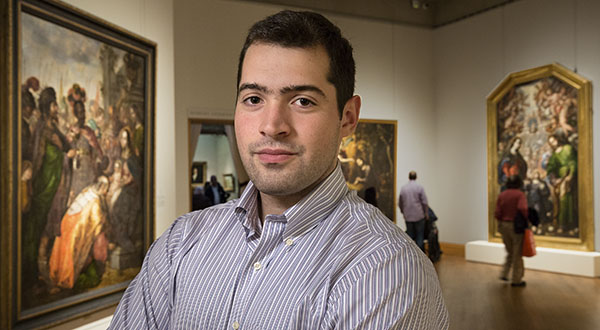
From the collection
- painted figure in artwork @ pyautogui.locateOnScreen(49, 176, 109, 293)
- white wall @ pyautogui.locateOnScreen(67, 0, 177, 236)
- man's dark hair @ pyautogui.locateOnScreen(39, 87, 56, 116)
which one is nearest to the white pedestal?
white wall @ pyautogui.locateOnScreen(67, 0, 177, 236)

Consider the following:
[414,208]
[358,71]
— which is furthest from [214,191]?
[358,71]

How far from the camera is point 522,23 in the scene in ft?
47.3

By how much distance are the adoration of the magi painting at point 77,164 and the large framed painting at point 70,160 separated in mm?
12

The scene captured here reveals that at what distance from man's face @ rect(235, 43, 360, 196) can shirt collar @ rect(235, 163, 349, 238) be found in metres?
0.06

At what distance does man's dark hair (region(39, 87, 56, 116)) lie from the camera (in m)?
5.59

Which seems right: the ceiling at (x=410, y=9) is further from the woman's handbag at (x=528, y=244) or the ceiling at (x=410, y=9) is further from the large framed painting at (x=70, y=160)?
the large framed painting at (x=70, y=160)

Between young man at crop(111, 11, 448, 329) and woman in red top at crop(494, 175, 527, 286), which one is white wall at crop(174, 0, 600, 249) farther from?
young man at crop(111, 11, 448, 329)

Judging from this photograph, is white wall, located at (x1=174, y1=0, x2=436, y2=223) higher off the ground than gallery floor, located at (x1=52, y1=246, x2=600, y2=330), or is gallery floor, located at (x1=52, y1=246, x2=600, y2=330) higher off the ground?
white wall, located at (x1=174, y1=0, x2=436, y2=223)

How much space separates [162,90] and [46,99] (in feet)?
8.30

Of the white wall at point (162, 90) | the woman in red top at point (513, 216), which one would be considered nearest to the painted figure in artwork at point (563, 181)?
the woman in red top at point (513, 216)

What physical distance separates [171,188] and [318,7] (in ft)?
27.0

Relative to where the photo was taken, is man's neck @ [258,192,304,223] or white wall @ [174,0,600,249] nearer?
man's neck @ [258,192,304,223]

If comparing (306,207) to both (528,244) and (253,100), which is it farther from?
(528,244)

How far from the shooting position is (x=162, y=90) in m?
8.09
